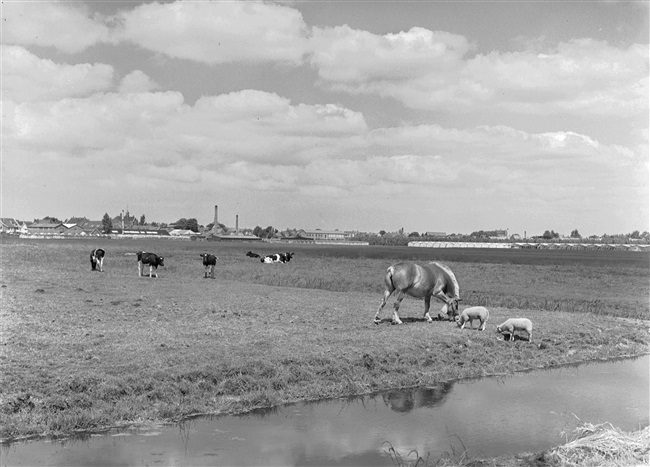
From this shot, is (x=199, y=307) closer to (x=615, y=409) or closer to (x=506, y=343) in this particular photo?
(x=506, y=343)

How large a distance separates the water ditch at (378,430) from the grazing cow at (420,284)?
6421 mm

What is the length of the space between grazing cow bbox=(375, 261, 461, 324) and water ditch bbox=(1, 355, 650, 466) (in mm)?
6421

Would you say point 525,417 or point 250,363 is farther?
point 250,363

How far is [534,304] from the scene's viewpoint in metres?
33.8

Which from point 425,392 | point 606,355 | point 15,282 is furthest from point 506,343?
point 15,282

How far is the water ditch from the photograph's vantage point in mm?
11359

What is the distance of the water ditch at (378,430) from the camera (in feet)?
37.3

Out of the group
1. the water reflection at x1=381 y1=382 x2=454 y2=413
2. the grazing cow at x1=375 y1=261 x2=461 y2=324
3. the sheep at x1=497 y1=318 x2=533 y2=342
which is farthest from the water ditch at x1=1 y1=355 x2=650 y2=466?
the grazing cow at x1=375 y1=261 x2=461 y2=324

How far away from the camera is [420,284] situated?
23.9 m

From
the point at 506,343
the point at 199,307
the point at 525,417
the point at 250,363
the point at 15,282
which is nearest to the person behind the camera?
the point at 525,417

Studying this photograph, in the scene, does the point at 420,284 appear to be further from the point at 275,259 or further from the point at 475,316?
the point at 275,259

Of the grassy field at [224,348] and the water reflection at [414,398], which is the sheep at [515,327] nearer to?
the grassy field at [224,348]

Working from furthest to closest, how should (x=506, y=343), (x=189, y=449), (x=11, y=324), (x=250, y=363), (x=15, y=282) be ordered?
(x=15, y=282), (x=506, y=343), (x=11, y=324), (x=250, y=363), (x=189, y=449)

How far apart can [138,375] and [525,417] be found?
884cm
